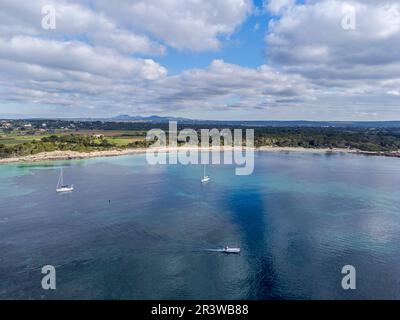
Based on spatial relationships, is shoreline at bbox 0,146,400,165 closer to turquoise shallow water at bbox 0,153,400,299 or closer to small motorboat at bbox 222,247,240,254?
turquoise shallow water at bbox 0,153,400,299

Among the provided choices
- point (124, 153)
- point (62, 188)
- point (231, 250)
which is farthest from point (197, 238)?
point (124, 153)

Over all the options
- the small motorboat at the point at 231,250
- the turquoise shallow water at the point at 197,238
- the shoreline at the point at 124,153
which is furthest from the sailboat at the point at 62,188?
the shoreline at the point at 124,153

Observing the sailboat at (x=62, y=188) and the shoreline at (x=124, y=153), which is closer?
the sailboat at (x=62, y=188)

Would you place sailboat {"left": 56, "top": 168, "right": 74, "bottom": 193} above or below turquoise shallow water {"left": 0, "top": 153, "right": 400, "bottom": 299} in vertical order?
above

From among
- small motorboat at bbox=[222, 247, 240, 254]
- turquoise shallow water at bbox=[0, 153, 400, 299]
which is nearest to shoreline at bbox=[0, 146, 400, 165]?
turquoise shallow water at bbox=[0, 153, 400, 299]

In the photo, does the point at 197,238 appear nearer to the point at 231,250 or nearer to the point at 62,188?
the point at 231,250

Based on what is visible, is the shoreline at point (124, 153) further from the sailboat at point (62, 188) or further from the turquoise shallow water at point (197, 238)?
the sailboat at point (62, 188)

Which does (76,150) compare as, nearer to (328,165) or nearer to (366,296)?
(328,165)

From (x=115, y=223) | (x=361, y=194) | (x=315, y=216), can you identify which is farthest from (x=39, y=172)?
(x=361, y=194)
